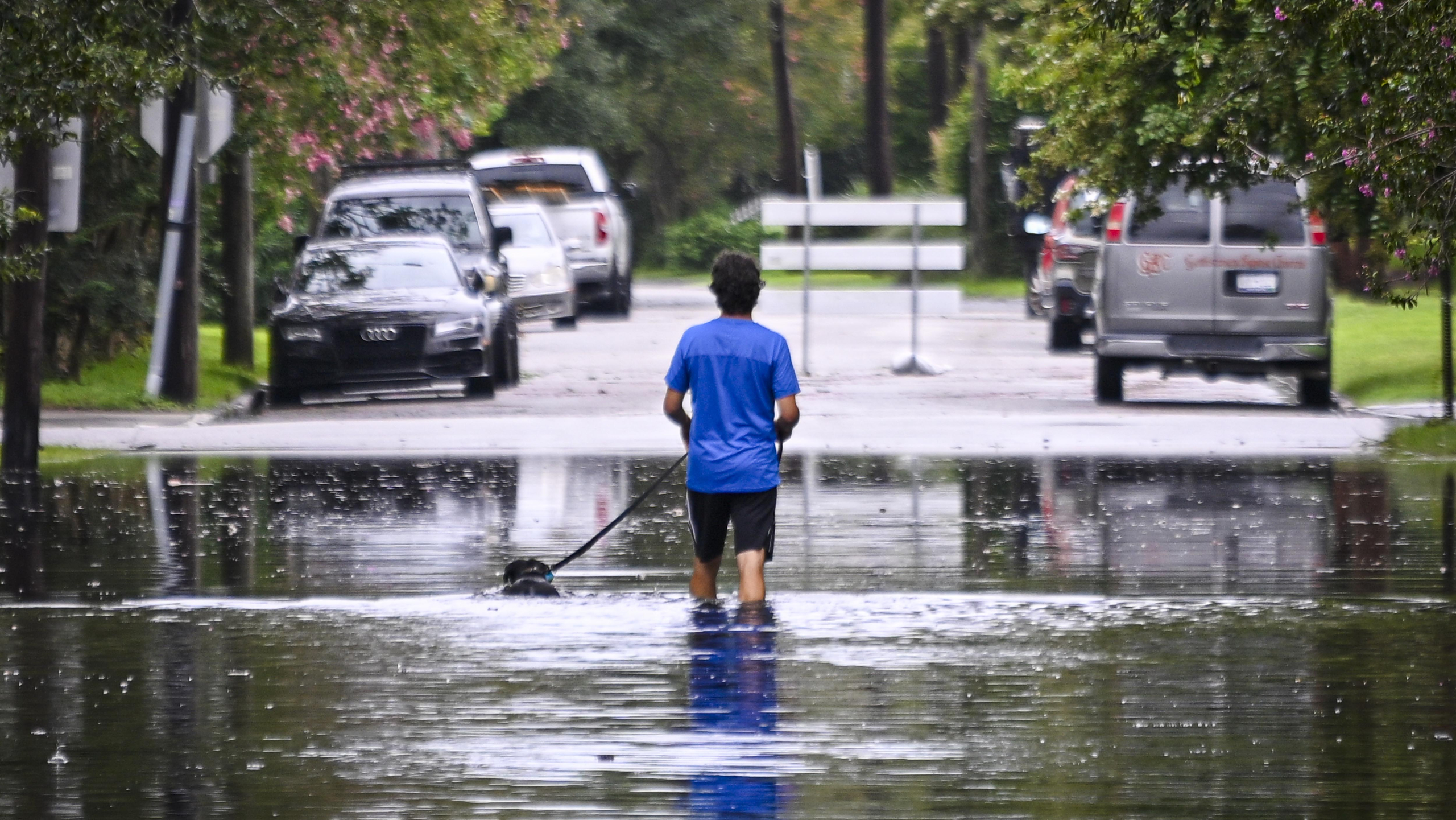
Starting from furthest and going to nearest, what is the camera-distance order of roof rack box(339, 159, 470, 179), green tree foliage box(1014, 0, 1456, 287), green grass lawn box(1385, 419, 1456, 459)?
roof rack box(339, 159, 470, 179) < green grass lawn box(1385, 419, 1456, 459) < green tree foliage box(1014, 0, 1456, 287)

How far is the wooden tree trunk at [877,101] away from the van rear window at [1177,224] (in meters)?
28.6

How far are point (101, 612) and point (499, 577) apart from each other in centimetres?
189

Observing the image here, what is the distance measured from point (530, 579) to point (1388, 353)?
17.8 m

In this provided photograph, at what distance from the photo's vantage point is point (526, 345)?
3073cm

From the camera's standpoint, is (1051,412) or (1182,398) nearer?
(1051,412)

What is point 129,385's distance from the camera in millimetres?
23000

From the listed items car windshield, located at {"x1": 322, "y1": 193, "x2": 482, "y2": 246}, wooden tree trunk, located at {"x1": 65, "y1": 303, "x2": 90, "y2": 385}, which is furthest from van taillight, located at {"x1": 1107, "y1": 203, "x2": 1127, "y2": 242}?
wooden tree trunk, located at {"x1": 65, "y1": 303, "x2": 90, "y2": 385}

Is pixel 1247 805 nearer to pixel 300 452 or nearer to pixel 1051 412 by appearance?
pixel 300 452

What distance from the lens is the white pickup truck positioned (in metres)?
36.0

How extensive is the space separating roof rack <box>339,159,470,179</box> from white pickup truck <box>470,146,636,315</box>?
666 cm

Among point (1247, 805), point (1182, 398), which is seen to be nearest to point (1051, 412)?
point (1182, 398)

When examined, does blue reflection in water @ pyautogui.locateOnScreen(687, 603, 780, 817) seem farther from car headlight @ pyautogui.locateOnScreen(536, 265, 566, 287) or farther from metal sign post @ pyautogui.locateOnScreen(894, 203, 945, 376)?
car headlight @ pyautogui.locateOnScreen(536, 265, 566, 287)

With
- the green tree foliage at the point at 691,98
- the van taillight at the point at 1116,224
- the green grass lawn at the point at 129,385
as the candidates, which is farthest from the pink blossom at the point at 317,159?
the green tree foliage at the point at 691,98

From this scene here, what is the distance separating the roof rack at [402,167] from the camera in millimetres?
27359
